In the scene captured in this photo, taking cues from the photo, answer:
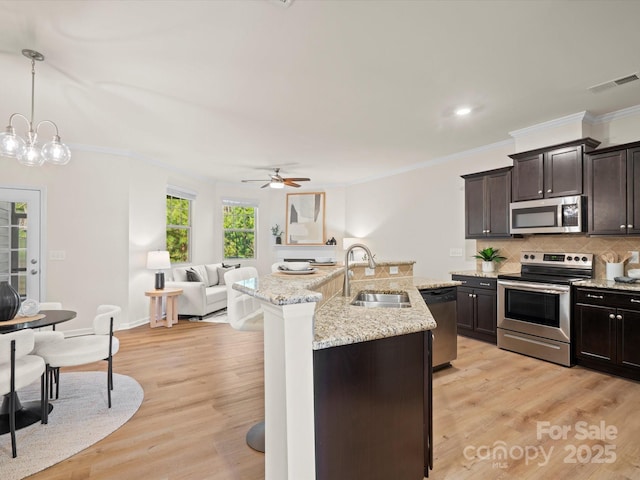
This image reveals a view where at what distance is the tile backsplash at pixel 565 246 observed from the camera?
11.4ft

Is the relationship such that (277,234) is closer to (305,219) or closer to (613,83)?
(305,219)

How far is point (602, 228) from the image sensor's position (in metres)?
3.40

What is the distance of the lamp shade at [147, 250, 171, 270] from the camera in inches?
201

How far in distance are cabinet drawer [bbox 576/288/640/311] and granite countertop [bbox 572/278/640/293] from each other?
50mm

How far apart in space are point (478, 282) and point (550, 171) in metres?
1.53

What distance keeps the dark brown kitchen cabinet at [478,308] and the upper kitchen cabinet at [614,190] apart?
4.05 feet

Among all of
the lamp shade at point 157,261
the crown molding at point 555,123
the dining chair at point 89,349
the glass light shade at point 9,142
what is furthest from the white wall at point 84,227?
the crown molding at point 555,123

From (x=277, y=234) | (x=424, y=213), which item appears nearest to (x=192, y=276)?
(x=277, y=234)

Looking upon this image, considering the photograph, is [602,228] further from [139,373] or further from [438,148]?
[139,373]

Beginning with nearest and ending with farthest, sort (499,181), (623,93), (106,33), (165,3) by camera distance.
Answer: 1. (165,3)
2. (106,33)
3. (623,93)
4. (499,181)

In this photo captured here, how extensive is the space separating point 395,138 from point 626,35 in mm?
2480

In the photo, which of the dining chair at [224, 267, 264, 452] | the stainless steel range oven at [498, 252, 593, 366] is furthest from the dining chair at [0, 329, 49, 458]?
the stainless steel range oven at [498, 252, 593, 366]

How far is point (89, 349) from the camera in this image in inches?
101

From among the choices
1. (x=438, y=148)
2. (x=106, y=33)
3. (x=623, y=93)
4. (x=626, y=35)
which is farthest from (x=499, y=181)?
(x=106, y=33)
